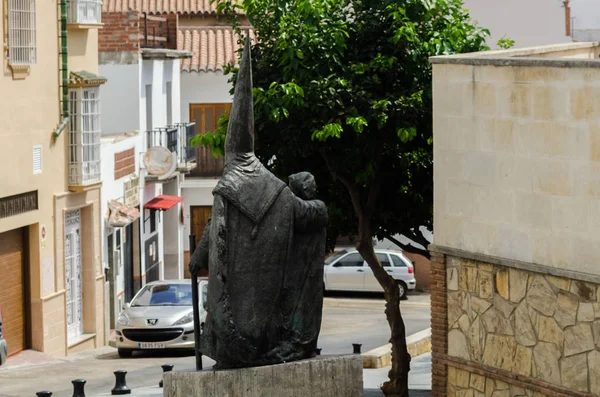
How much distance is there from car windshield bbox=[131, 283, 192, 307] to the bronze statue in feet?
44.1

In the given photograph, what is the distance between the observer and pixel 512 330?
16.6 metres

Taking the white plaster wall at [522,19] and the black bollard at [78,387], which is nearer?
the black bollard at [78,387]

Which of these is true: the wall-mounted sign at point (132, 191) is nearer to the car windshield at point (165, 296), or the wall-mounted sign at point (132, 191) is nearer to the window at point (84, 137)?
the window at point (84, 137)

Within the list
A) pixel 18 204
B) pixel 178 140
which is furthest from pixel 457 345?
pixel 178 140

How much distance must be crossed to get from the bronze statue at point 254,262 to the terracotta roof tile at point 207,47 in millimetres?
33743

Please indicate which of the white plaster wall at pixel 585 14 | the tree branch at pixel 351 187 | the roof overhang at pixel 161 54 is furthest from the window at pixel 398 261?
the tree branch at pixel 351 187

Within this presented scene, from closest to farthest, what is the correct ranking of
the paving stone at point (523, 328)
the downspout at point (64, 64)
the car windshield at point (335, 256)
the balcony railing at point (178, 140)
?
the paving stone at point (523, 328), the downspout at point (64, 64), the car windshield at point (335, 256), the balcony railing at point (178, 140)

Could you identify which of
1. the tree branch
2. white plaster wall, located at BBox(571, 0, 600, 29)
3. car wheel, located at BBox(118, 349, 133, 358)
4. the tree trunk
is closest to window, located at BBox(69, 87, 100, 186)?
car wheel, located at BBox(118, 349, 133, 358)

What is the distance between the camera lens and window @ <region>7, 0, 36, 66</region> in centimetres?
2727

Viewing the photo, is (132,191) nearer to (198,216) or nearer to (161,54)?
(161,54)

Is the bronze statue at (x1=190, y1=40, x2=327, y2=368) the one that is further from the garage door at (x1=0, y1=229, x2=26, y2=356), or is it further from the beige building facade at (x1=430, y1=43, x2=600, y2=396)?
the garage door at (x1=0, y1=229, x2=26, y2=356)

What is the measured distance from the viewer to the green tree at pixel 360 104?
19250mm

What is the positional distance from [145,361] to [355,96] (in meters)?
8.51

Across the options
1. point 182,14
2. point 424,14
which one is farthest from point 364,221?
point 182,14
